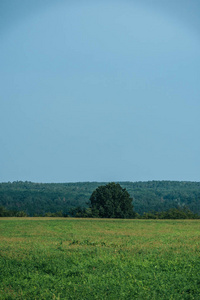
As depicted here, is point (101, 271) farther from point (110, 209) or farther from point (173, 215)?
point (173, 215)

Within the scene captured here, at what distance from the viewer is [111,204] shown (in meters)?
60.7

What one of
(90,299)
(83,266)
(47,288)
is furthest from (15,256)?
(90,299)

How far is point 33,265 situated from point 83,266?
6.07ft

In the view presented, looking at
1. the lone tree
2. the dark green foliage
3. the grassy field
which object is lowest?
the grassy field

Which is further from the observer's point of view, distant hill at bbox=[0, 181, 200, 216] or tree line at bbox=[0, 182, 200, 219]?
distant hill at bbox=[0, 181, 200, 216]

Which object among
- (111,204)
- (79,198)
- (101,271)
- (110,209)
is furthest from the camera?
(79,198)

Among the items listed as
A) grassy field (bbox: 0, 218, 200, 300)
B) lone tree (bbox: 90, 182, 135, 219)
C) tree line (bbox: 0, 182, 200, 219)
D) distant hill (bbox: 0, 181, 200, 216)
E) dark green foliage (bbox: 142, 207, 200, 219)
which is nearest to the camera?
grassy field (bbox: 0, 218, 200, 300)

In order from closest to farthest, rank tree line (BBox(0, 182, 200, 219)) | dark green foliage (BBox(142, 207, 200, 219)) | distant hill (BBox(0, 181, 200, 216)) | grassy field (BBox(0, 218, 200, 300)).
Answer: grassy field (BBox(0, 218, 200, 300)) → dark green foliage (BBox(142, 207, 200, 219)) → tree line (BBox(0, 182, 200, 219)) → distant hill (BBox(0, 181, 200, 216))

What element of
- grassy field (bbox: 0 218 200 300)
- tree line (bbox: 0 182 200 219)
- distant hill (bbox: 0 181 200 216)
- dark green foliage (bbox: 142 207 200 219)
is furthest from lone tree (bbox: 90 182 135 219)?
grassy field (bbox: 0 218 200 300)

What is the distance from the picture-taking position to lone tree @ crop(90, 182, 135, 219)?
60250 millimetres

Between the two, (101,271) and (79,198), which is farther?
(79,198)

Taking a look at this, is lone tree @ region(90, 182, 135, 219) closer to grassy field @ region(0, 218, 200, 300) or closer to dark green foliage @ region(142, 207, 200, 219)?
dark green foliage @ region(142, 207, 200, 219)

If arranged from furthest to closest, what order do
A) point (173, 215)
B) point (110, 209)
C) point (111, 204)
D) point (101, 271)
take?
point (111, 204) → point (110, 209) → point (173, 215) → point (101, 271)

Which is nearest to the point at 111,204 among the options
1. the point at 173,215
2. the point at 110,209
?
the point at 110,209
